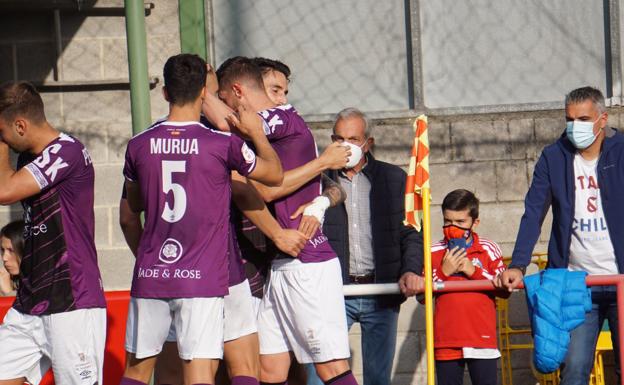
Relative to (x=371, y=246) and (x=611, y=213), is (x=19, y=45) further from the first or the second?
(x=611, y=213)

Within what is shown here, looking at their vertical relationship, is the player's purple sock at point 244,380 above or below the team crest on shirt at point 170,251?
below

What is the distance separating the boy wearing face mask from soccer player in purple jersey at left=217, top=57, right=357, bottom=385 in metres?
0.86

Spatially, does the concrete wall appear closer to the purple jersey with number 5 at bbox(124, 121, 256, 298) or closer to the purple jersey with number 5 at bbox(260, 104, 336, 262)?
the purple jersey with number 5 at bbox(260, 104, 336, 262)

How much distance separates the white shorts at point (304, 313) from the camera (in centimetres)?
612

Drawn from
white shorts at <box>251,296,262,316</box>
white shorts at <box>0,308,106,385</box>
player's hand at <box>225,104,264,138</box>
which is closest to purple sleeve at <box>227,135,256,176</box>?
player's hand at <box>225,104,264,138</box>

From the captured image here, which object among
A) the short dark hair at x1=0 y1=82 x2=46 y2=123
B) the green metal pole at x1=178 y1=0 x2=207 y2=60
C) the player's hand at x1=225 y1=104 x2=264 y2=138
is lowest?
the player's hand at x1=225 y1=104 x2=264 y2=138

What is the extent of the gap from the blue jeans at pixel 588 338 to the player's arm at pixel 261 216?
168 centimetres

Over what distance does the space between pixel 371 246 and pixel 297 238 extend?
1.41 metres

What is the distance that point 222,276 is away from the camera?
18.2 ft

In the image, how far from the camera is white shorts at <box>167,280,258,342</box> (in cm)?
594

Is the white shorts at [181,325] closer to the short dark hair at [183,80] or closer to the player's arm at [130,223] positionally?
the player's arm at [130,223]

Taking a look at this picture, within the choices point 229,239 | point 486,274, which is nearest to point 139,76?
point 229,239

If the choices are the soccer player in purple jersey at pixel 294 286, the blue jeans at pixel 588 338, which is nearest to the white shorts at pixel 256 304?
the soccer player in purple jersey at pixel 294 286

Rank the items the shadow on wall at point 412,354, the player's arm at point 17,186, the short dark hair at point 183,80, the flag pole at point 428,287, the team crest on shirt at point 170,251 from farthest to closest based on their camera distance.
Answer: the shadow on wall at point 412,354 < the flag pole at point 428,287 < the player's arm at point 17,186 < the short dark hair at point 183,80 < the team crest on shirt at point 170,251
